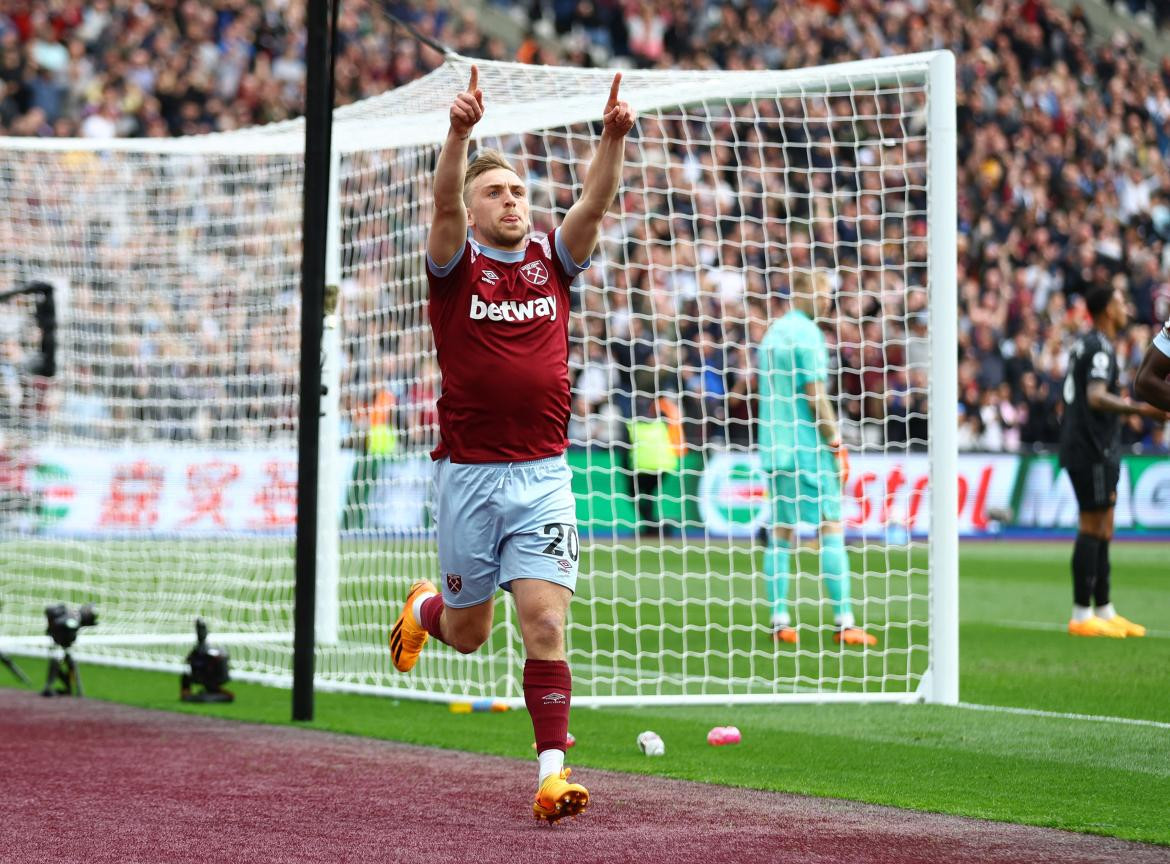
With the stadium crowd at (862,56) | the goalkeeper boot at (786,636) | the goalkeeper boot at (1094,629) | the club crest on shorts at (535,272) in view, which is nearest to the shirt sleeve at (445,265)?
the club crest on shorts at (535,272)

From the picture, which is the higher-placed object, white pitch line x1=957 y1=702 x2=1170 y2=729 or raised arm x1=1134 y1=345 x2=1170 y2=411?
raised arm x1=1134 y1=345 x2=1170 y2=411

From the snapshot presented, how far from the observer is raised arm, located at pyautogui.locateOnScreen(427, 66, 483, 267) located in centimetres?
549

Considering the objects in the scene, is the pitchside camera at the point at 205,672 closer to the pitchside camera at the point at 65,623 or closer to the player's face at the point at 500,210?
the pitchside camera at the point at 65,623

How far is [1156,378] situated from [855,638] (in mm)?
5079

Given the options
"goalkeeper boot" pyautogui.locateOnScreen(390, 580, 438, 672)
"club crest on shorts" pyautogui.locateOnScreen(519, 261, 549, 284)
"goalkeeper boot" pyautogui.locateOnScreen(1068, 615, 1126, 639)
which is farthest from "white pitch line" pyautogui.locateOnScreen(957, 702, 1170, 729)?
"club crest on shorts" pyautogui.locateOnScreen(519, 261, 549, 284)

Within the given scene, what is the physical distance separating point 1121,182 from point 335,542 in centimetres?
2148

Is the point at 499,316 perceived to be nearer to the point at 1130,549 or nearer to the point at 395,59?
the point at 1130,549

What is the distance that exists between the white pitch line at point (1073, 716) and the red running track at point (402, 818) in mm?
2564

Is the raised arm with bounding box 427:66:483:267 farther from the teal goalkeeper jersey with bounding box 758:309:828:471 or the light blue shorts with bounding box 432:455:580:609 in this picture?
the teal goalkeeper jersey with bounding box 758:309:828:471

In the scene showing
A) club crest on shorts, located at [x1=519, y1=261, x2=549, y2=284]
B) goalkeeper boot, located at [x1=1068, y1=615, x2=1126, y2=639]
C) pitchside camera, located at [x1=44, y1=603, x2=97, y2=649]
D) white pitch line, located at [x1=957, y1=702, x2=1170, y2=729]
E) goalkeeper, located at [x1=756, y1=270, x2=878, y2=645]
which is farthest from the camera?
goalkeeper boot, located at [x1=1068, y1=615, x2=1126, y2=639]

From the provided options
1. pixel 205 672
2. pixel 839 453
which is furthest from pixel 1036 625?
pixel 205 672

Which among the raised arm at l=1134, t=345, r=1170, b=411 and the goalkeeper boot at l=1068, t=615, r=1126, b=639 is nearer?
the raised arm at l=1134, t=345, r=1170, b=411

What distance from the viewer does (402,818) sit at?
5.70m

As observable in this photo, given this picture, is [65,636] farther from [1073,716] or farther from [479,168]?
[1073,716]
